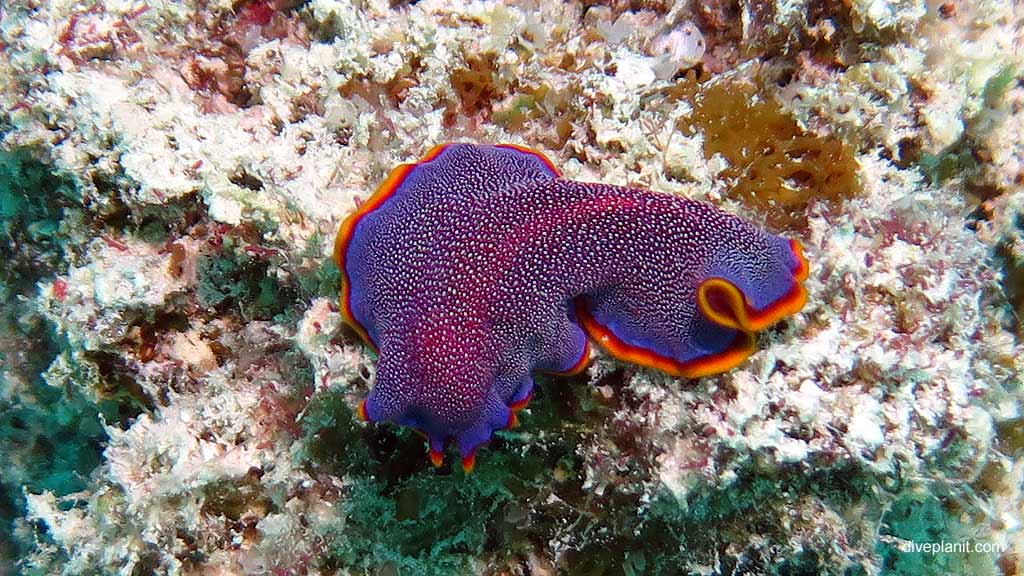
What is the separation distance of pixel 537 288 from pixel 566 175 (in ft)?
2.89

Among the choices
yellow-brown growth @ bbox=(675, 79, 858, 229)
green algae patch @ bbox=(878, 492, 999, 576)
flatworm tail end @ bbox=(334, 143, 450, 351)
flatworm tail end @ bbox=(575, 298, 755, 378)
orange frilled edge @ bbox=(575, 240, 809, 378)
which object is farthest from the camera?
green algae patch @ bbox=(878, 492, 999, 576)

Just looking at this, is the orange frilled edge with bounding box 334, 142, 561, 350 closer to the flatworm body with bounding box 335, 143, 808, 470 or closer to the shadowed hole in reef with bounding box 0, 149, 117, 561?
→ the flatworm body with bounding box 335, 143, 808, 470

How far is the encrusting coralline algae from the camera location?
3287 mm

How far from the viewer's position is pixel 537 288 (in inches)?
121

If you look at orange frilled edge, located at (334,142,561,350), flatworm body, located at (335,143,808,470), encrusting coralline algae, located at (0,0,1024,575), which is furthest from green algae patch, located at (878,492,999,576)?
orange frilled edge, located at (334,142,561,350)

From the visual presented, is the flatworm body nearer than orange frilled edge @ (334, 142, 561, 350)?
Yes

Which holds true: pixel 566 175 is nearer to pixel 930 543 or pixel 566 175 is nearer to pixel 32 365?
pixel 930 543

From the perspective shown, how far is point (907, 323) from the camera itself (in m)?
3.15

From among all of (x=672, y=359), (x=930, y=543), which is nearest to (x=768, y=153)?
(x=672, y=359)

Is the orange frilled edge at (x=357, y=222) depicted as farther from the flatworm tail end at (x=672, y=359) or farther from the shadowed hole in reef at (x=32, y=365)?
the shadowed hole in reef at (x=32, y=365)

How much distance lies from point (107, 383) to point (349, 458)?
1.76m

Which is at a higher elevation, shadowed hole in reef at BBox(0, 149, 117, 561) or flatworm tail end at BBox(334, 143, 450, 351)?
flatworm tail end at BBox(334, 143, 450, 351)

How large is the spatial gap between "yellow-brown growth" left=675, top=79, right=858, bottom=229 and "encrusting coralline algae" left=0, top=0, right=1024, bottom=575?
0.8 inches

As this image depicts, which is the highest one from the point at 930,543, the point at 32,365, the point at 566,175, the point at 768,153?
the point at 768,153
